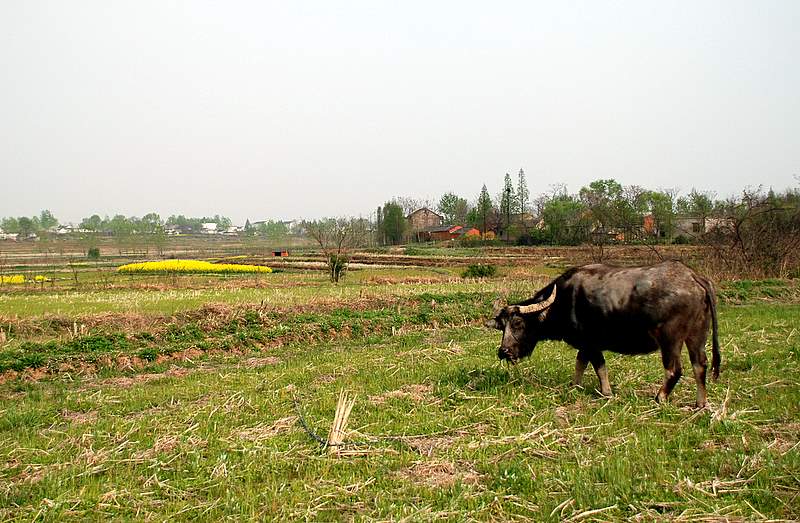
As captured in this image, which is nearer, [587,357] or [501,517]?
[501,517]

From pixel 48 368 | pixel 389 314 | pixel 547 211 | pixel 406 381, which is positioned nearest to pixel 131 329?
pixel 48 368

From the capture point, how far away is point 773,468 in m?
5.56

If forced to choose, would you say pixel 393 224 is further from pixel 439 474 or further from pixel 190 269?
pixel 439 474

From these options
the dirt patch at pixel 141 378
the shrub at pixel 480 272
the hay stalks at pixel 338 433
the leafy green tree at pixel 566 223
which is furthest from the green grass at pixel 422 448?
the leafy green tree at pixel 566 223

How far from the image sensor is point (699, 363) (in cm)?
781

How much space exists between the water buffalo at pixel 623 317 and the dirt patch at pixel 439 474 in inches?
140

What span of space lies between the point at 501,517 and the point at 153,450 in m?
4.12

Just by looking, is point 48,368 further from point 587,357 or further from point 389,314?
point 587,357

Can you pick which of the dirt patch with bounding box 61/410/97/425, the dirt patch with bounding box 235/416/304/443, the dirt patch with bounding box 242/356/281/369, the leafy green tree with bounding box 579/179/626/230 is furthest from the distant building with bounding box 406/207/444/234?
the dirt patch with bounding box 235/416/304/443

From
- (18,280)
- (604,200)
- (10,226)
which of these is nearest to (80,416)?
(18,280)

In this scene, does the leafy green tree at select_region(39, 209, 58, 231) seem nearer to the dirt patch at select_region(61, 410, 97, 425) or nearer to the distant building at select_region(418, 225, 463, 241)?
the distant building at select_region(418, 225, 463, 241)

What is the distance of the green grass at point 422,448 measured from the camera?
520 centimetres

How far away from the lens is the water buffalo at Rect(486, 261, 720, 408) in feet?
26.1

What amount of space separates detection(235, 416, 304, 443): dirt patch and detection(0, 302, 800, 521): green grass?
29 millimetres
